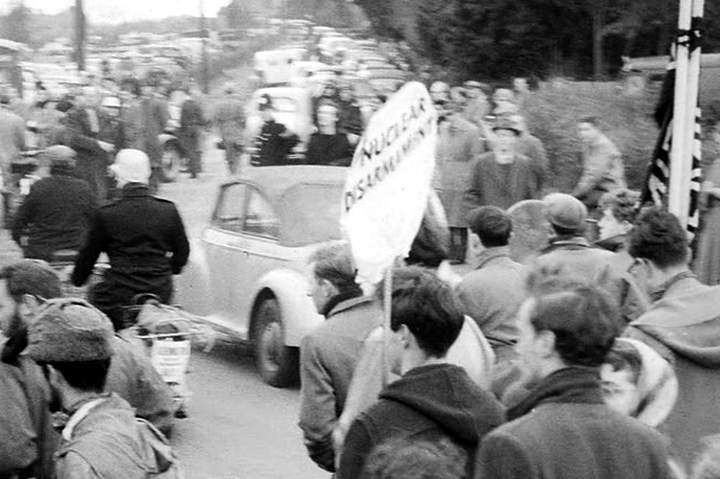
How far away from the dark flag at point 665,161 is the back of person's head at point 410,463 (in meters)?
5.94

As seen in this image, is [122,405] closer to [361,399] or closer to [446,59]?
[361,399]

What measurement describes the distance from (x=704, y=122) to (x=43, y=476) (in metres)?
15.5

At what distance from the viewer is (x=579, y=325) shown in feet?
12.8

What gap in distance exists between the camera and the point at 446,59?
2762 centimetres

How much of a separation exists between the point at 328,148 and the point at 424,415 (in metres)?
14.0

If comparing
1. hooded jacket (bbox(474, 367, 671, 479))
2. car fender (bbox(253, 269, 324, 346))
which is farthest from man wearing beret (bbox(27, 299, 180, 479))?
car fender (bbox(253, 269, 324, 346))

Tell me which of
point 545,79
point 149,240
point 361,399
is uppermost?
point 361,399

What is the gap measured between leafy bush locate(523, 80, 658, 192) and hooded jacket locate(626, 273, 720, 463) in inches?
479

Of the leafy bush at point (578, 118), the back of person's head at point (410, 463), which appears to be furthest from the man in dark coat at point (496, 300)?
the leafy bush at point (578, 118)

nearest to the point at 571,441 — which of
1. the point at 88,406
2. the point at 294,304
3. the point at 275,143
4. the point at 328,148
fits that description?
the point at 88,406

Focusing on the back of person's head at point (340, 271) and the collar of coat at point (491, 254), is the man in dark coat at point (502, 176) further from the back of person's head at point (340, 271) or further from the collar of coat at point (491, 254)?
the back of person's head at point (340, 271)

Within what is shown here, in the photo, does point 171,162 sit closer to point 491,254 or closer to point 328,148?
point 328,148

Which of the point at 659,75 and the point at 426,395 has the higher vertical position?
the point at 426,395

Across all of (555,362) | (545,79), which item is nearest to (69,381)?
(555,362)
